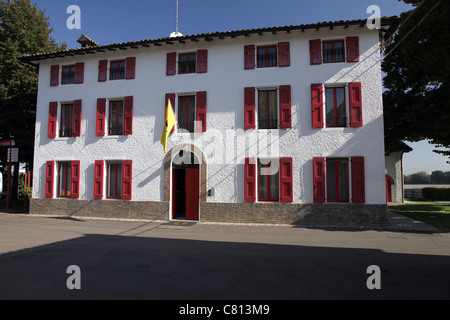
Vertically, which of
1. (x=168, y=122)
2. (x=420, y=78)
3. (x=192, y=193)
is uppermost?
(x=420, y=78)

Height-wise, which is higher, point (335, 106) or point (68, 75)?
point (68, 75)

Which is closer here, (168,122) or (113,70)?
(168,122)

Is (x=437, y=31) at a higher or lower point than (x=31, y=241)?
higher

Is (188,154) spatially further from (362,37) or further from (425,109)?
(425,109)

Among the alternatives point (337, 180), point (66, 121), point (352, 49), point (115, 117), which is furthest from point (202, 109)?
point (66, 121)

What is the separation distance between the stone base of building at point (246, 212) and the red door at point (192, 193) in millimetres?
449

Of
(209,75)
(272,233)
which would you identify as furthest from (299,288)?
(209,75)

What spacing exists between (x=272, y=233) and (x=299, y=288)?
5.13 m

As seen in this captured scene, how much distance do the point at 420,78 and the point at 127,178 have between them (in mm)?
14389

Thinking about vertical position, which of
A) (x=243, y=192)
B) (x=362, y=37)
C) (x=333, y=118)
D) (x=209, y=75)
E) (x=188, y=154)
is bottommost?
(x=243, y=192)

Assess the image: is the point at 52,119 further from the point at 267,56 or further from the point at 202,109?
the point at 267,56

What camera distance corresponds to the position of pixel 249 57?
39.7 ft

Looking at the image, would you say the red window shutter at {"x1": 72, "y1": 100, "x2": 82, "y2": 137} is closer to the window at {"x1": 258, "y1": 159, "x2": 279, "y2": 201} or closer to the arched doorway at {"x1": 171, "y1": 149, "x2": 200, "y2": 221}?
the arched doorway at {"x1": 171, "y1": 149, "x2": 200, "y2": 221}

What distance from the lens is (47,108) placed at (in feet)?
46.9
